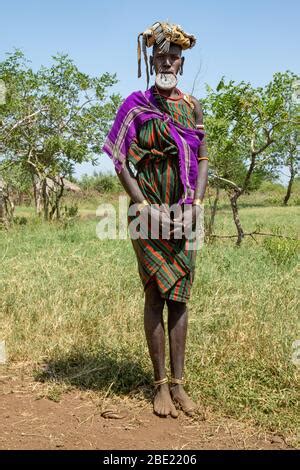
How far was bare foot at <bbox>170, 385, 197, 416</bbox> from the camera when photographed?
2.89 m

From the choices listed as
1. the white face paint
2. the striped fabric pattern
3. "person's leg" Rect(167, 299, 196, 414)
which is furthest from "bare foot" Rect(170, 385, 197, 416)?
the white face paint

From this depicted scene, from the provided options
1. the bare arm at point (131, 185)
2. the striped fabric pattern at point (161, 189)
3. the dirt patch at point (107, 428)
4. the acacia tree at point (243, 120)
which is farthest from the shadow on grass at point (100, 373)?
the acacia tree at point (243, 120)

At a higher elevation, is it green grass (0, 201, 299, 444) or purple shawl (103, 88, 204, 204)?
purple shawl (103, 88, 204, 204)

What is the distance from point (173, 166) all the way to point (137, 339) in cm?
135

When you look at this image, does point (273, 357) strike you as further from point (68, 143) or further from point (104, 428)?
point (68, 143)

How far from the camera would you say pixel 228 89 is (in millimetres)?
7918

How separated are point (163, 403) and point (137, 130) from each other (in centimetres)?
146

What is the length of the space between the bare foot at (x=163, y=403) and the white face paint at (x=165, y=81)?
161 centimetres

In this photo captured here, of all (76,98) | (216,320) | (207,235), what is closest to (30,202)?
(76,98)

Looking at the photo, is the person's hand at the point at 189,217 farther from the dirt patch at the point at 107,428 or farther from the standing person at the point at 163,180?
the dirt patch at the point at 107,428

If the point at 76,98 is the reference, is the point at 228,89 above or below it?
below

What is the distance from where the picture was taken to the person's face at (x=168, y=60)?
2.92 m

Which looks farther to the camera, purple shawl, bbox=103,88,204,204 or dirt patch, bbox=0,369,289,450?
purple shawl, bbox=103,88,204,204

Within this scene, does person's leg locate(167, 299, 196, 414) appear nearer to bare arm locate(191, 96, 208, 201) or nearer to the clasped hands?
the clasped hands
